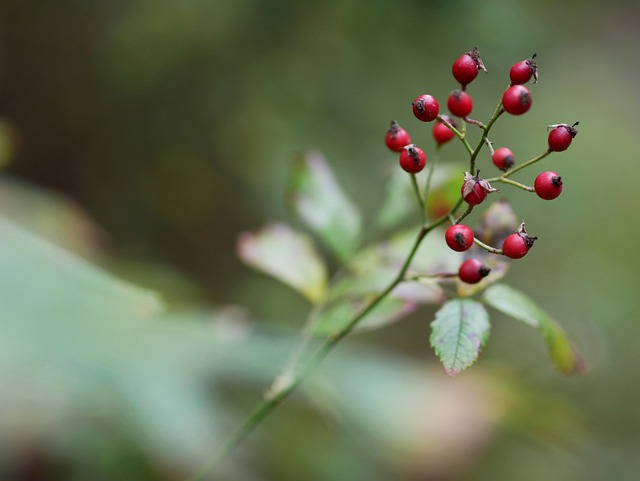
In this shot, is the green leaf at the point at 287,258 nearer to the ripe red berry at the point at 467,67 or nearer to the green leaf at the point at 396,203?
the green leaf at the point at 396,203

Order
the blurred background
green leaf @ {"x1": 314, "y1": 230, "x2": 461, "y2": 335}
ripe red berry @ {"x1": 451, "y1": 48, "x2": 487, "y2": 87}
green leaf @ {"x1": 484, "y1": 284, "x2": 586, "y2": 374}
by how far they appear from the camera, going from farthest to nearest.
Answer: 1. the blurred background
2. green leaf @ {"x1": 314, "y1": 230, "x2": 461, "y2": 335}
3. green leaf @ {"x1": 484, "y1": 284, "x2": 586, "y2": 374}
4. ripe red berry @ {"x1": 451, "y1": 48, "x2": 487, "y2": 87}

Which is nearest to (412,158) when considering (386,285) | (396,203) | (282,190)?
(386,285)

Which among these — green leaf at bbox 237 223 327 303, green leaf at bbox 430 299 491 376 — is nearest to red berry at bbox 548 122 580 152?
green leaf at bbox 430 299 491 376

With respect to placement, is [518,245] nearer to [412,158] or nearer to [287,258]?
[412,158]

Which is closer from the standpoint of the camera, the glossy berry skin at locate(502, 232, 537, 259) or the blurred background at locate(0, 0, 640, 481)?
the glossy berry skin at locate(502, 232, 537, 259)

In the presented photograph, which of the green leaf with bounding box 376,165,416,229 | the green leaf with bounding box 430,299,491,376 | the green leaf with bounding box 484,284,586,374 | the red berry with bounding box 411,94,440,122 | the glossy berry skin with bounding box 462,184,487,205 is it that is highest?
the red berry with bounding box 411,94,440,122

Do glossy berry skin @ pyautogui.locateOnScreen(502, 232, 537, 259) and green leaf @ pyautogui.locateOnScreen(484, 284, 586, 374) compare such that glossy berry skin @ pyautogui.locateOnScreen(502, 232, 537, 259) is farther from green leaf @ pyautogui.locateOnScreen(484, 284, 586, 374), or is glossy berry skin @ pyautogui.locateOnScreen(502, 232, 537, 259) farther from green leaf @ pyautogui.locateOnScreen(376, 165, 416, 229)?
green leaf @ pyautogui.locateOnScreen(376, 165, 416, 229)

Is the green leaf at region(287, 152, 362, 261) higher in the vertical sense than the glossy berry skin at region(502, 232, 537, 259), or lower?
lower

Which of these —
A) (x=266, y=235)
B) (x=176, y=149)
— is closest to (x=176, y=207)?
(x=176, y=149)
